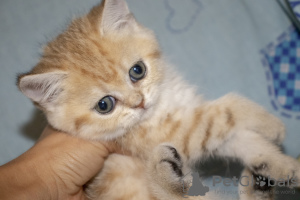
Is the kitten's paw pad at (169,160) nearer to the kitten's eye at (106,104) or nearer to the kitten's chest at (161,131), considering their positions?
the kitten's chest at (161,131)

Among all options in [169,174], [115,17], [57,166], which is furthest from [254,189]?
[115,17]

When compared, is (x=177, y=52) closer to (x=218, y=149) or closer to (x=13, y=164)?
(x=218, y=149)

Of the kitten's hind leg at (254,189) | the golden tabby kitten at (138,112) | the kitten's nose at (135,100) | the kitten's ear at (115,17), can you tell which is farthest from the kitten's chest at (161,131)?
the kitten's ear at (115,17)

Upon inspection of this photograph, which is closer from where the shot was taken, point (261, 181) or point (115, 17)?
point (261, 181)

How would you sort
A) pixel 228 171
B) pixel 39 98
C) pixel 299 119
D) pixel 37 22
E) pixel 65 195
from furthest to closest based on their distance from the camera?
pixel 37 22
pixel 299 119
pixel 228 171
pixel 65 195
pixel 39 98

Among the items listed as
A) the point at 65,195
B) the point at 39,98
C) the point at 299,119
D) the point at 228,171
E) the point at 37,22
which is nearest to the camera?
the point at 39,98

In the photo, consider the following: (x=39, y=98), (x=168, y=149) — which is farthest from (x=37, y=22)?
(x=168, y=149)

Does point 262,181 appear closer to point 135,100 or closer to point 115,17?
point 135,100
